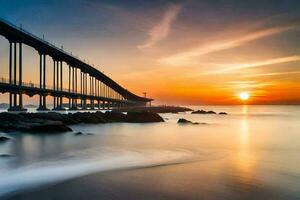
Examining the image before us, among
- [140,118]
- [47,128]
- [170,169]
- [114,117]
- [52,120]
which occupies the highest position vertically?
[52,120]

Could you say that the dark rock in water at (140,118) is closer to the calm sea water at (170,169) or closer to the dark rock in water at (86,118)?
the dark rock in water at (86,118)

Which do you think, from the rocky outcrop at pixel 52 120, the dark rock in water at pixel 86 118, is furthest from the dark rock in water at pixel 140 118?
the dark rock in water at pixel 86 118

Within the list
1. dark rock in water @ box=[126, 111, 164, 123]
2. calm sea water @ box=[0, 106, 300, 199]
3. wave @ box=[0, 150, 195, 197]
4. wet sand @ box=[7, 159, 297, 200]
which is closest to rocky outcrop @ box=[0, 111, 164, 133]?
dark rock in water @ box=[126, 111, 164, 123]

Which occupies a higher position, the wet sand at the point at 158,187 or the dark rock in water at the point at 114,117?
the dark rock in water at the point at 114,117

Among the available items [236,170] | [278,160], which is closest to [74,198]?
[236,170]

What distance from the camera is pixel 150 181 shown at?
11.4 meters

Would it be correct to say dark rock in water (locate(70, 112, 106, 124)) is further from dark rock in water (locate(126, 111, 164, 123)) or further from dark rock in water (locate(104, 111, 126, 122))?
dark rock in water (locate(126, 111, 164, 123))

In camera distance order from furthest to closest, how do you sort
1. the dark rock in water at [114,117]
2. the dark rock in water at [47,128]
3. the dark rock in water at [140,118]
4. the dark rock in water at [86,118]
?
the dark rock in water at [140,118]
the dark rock in water at [114,117]
the dark rock in water at [86,118]
the dark rock in water at [47,128]

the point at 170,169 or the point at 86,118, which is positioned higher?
the point at 86,118

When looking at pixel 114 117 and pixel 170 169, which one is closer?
pixel 170 169

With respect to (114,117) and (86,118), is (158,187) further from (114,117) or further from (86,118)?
(114,117)

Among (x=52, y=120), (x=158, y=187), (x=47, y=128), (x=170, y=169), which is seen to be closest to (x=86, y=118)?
(x=52, y=120)

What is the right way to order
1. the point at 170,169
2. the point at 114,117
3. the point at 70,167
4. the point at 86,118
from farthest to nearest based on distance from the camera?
the point at 114,117 < the point at 86,118 < the point at 70,167 < the point at 170,169

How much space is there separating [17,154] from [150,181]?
1036cm
